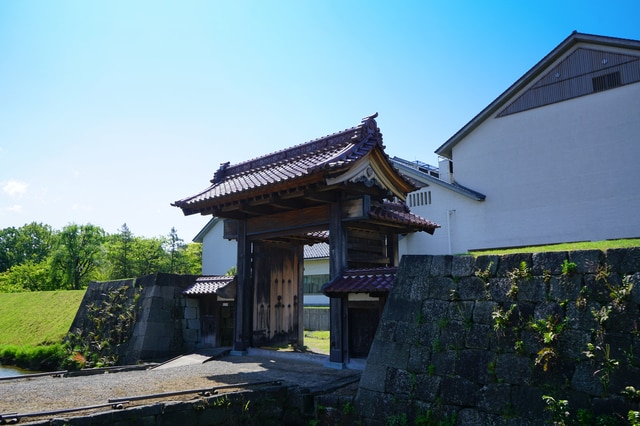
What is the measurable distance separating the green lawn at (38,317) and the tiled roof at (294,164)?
10315mm

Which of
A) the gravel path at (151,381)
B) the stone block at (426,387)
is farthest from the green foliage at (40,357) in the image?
the stone block at (426,387)

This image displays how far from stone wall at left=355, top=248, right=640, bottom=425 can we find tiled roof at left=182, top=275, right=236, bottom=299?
21.6 ft

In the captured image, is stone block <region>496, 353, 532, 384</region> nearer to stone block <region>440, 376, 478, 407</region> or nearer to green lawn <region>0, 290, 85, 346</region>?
stone block <region>440, 376, 478, 407</region>

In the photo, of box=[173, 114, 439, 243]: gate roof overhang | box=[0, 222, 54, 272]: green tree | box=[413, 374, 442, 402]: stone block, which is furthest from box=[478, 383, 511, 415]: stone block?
box=[0, 222, 54, 272]: green tree

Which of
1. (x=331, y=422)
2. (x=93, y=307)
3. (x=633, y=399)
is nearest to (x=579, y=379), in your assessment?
(x=633, y=399)

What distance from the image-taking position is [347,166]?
376 inches

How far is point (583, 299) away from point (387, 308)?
2974 millimetres

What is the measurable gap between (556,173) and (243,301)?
16112mm

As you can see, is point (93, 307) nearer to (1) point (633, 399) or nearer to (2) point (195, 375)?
(2) point (195, 375)

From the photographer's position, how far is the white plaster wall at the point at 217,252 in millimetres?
33156

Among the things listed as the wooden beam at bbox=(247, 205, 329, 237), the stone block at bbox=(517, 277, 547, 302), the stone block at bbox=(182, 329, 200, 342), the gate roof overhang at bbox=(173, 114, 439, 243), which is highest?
the gate roof overhang at bbox=(173, 114, 439, 243)

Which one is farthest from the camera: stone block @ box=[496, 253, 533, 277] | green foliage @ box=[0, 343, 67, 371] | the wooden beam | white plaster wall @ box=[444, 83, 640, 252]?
white plaster wall @ box=[444, 83, 640, 252]

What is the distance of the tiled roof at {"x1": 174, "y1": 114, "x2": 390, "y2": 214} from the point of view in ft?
32.7

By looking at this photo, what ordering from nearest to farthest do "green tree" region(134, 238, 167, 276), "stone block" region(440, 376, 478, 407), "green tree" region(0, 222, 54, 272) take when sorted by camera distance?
"stone block" region(440, 376, 478, 407) < "green tree" region(134, 238, 167, 276) < "green tree" region(0, 222, 54, 272)
